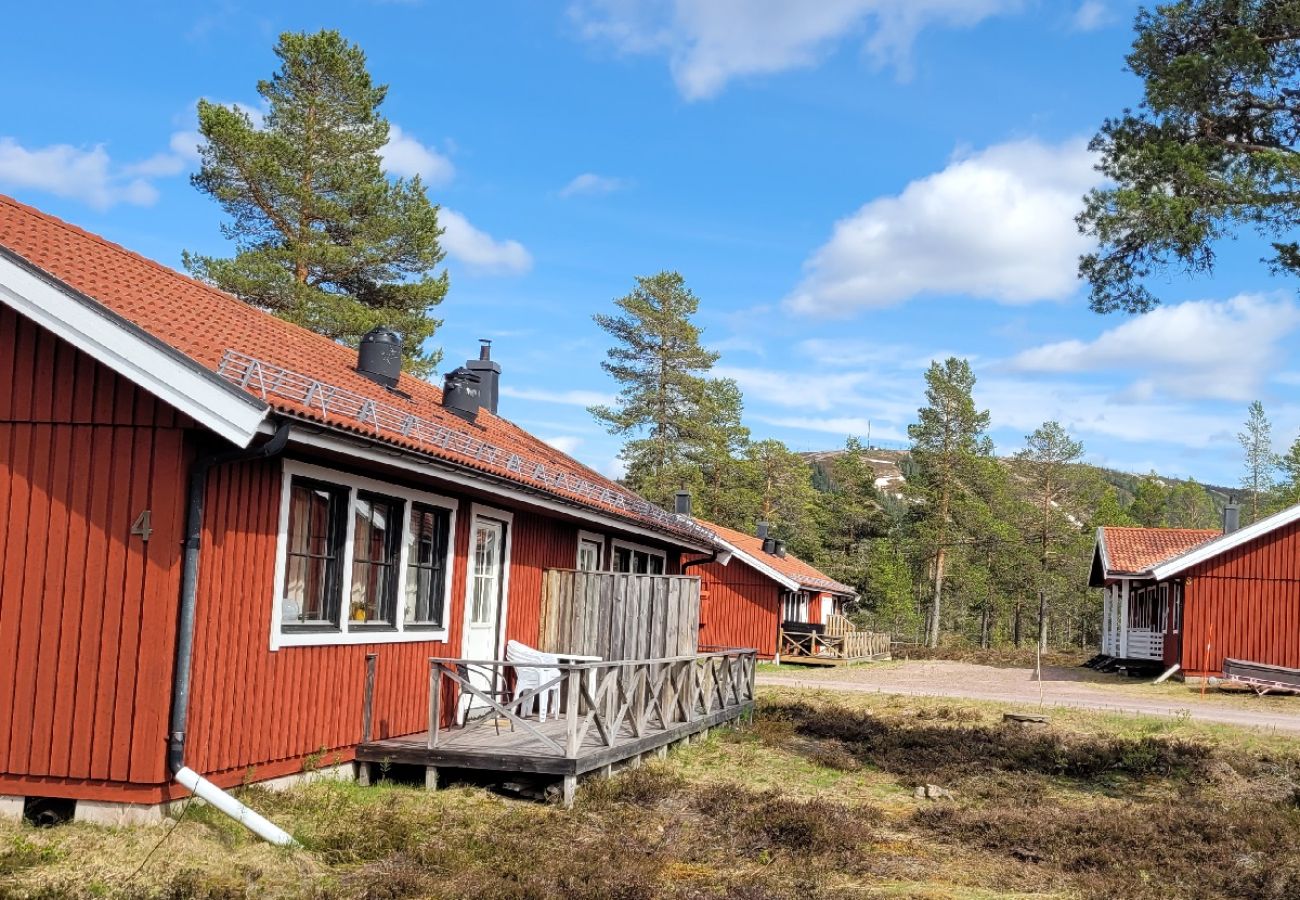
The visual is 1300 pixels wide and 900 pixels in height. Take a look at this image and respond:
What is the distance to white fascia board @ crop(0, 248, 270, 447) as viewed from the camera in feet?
26.4

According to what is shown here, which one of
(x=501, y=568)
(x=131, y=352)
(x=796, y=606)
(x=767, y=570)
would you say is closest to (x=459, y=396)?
(x=501, y=568)

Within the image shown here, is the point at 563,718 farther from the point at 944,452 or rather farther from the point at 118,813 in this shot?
the point at 944,452

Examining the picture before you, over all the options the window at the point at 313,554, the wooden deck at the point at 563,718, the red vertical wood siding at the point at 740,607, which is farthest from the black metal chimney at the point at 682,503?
the window at the point at 313,554

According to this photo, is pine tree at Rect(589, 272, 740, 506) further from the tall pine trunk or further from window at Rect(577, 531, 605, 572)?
window at Rect(577, 531, 605, 572)

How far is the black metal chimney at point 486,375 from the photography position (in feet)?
63.9

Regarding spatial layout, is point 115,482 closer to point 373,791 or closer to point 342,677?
point 342,677

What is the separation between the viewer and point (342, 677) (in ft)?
34.5

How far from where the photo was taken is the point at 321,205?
1198 inches

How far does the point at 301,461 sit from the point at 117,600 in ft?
5.98

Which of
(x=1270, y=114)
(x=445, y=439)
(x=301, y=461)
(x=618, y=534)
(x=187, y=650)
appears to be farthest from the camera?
(x=618, y=534)

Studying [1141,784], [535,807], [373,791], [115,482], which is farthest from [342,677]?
[1141,784]

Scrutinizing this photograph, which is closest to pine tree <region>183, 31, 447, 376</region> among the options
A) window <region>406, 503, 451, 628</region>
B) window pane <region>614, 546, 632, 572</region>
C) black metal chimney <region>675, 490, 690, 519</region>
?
black metal chimney <region>675, 490, 690, 519</region>

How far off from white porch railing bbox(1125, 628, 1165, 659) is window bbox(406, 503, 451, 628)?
2584 cm

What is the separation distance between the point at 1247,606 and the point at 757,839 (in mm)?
23686
